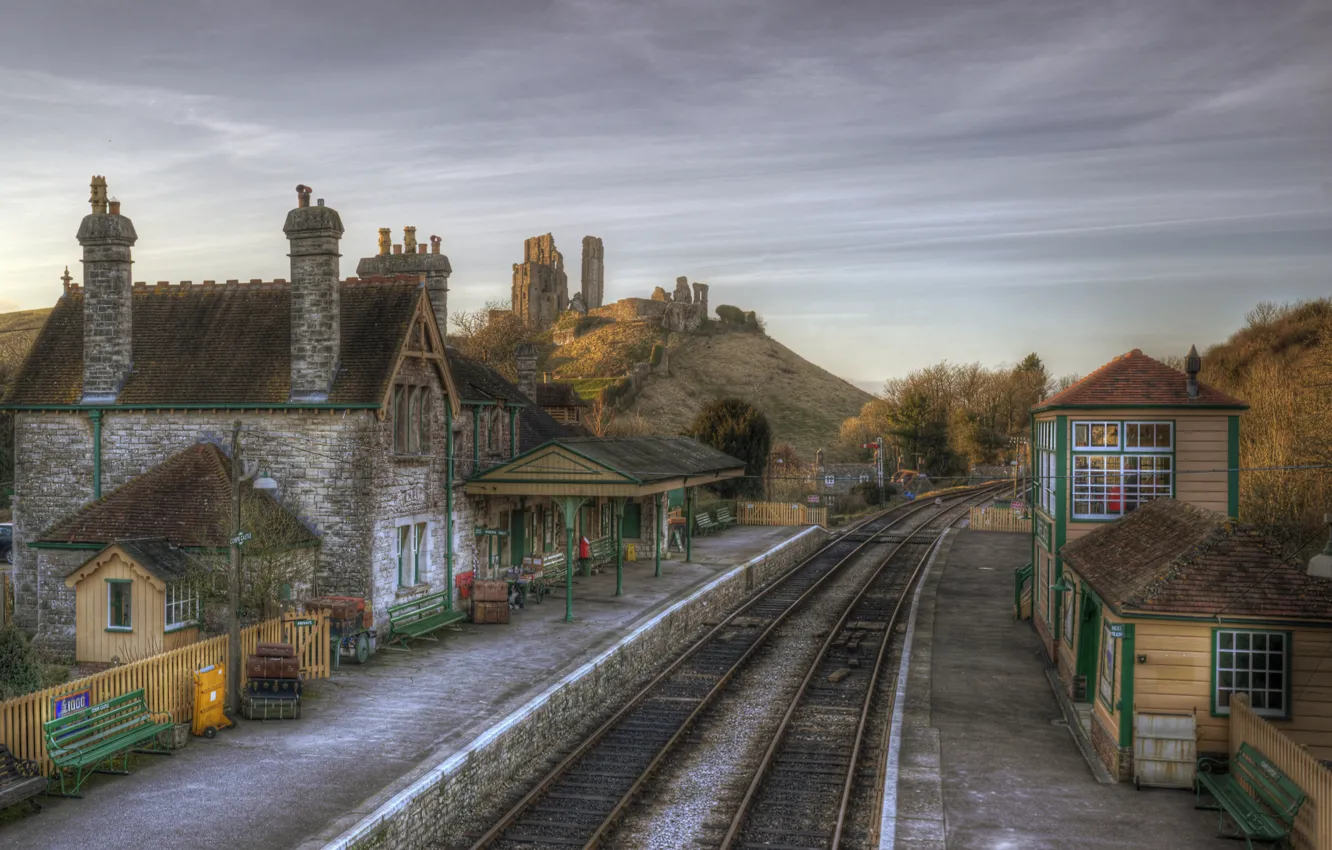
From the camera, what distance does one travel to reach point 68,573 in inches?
750

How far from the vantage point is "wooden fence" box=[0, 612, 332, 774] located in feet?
39.3

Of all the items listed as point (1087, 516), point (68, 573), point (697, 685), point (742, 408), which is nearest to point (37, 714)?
point (68, 573)

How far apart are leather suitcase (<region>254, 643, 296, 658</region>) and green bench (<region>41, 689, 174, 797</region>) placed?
73.1 inches

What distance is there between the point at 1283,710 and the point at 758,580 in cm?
2124

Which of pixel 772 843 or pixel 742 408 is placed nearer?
pixel 772 843

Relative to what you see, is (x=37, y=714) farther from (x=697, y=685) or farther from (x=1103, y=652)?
(x=1103, y=652)

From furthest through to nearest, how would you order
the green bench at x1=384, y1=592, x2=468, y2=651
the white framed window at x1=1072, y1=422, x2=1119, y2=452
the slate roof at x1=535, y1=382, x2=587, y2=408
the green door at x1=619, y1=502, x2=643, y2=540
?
the slate roof at x1=535, y1=382, x2=587, y2=408 < the green door at x1=619, y1=502, x2=643, y2=540 < the green bench at x1=384, y1=592, x2=468, y2=651 < the white framed window at x1=1072, y1=422, x2=1119, y2=452

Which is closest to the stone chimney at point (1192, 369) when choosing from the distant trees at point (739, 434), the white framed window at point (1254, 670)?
the white framed window at point (1254, 670)

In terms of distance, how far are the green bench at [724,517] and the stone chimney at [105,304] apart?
26.1m

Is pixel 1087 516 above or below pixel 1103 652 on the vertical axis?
above

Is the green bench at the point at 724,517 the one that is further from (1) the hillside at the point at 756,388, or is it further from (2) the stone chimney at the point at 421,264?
(1) the hillside at the point at 756,388

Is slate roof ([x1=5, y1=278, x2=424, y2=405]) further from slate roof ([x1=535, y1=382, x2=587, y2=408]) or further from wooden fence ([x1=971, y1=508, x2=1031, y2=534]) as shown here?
wooden fence ([x1=971, y1=508, x2=1031, y2=534])

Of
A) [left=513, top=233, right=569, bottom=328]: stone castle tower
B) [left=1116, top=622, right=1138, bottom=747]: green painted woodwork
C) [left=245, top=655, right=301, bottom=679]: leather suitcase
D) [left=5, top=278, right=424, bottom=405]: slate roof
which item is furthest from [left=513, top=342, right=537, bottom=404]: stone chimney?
[left=513, top=233, right=569, bottom=328]: stone castle tower

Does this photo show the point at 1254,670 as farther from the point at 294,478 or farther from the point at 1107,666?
the point at 294,478
